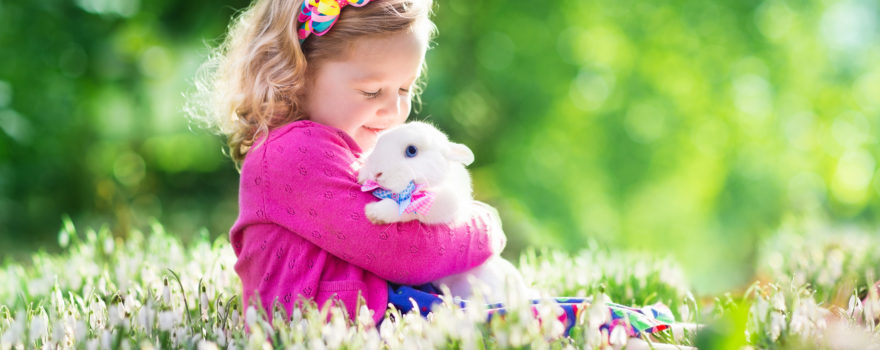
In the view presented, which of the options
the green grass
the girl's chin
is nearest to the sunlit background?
the green grass

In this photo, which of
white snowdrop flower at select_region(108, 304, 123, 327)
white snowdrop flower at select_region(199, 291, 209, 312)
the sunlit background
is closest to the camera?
white snowdrop flower at select_region(108, 304, 123, 327)

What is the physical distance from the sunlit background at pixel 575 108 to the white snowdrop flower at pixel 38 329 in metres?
6.29

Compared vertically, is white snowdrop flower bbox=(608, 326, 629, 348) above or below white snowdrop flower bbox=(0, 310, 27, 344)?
below

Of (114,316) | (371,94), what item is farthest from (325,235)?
(114,316)

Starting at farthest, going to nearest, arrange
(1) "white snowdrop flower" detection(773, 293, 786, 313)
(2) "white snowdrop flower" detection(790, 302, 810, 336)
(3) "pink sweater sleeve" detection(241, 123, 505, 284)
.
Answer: (3) "pink sweater sleeve" detection(241, 123, 505, 284) → (1) "white snowdrop flower" detection(773, 293, 786, 313) → (2) "white snowdrop flower" detection(790, 302, 810, 336)

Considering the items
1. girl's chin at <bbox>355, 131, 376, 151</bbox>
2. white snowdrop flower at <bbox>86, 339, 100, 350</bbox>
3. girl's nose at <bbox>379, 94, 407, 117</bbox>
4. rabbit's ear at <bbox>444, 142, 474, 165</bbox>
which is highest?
girl's nose at <bbox>379, 94, 407, 117</bbox>

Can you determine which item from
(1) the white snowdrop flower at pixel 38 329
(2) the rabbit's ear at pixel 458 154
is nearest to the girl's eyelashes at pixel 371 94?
(2) the rabbit's ear at pixel 458 154

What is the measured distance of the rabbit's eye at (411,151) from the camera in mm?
2611

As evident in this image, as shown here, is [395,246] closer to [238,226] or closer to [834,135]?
[238,226]

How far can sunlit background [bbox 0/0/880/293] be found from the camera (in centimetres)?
904

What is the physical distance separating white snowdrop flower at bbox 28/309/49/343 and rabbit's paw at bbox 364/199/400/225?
43.3 inches

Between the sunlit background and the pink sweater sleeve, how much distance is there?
20.6 ft

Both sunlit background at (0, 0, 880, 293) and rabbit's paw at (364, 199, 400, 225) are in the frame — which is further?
sunlit background at (0, 0, 880, 293)

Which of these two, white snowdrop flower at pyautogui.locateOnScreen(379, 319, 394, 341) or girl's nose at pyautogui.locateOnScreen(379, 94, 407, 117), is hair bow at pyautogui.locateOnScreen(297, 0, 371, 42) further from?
white snowdrop flower at pyautogui.locateOnScreen(379, 319, 394, 341)
